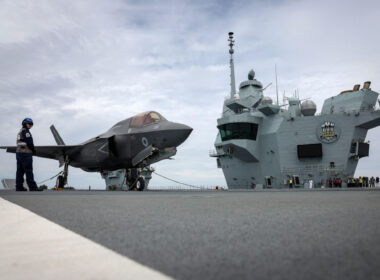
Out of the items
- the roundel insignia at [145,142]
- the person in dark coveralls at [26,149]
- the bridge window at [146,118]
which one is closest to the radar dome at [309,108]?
the bridge window at [146,118]

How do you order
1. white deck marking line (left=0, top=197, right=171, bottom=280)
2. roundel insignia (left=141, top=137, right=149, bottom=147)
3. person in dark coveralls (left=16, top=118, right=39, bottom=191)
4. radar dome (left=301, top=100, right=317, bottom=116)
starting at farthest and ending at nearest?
radar dome (left=301, top=100, right=317, bottom=116), roundel insignia (left=141, top=137, right=149, bottom=147), person in dark coveralls (left=16, top=118, right=39, bottom=191), white deck marking line (left=0, top=197, right=171, bottom=280)

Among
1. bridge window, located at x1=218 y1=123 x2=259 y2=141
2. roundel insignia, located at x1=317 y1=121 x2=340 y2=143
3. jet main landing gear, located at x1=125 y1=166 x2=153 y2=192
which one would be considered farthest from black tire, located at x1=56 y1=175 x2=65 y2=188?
roundel insignia, located at x1=317 y1=121 x2=340 y2=143

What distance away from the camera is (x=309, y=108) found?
3428 centimetres

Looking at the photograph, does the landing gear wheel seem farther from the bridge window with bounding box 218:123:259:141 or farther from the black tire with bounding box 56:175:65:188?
the bridge window with bounding box 218:123:259:141

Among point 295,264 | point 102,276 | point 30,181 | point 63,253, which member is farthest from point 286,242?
point 30,181

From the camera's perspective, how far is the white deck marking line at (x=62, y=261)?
989 millimetres

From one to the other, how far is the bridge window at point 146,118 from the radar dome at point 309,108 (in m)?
25.9

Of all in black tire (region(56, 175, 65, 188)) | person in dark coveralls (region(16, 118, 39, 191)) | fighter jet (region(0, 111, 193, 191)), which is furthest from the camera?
black tire (region(56, 175, 65, 188))

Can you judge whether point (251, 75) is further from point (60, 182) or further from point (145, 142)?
point (60, 182)

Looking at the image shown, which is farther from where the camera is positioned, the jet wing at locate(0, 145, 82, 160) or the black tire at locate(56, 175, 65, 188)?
the jet wing at locate(0, 145, 82, 160)

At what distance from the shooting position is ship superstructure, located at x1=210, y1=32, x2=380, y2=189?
107ft

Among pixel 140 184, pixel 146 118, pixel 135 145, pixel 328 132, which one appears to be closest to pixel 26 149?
pixel 135 145

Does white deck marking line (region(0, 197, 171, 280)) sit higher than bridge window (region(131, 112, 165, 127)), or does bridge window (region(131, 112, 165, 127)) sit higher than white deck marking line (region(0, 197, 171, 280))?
bridge window (region(131, 112, 165, 127))

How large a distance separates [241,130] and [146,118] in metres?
24.5
